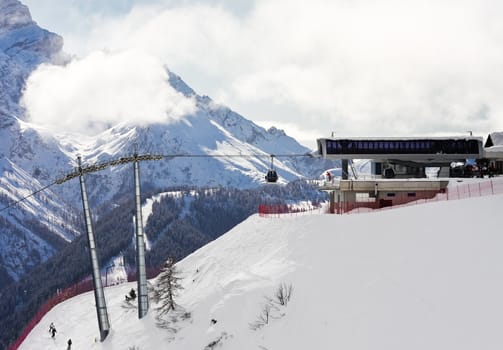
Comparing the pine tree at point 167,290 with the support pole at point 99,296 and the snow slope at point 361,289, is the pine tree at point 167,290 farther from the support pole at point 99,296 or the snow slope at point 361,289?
the support pole at point 99,296

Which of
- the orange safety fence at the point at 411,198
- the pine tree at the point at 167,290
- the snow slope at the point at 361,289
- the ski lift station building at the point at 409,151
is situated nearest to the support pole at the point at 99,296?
the snow slope at the point at 361,289

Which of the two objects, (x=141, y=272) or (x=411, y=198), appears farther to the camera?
(x=411, y=198)

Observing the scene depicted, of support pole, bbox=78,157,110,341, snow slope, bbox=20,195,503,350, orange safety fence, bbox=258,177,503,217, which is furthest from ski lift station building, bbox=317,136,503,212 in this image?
support pole, bbox=78,157,110,341

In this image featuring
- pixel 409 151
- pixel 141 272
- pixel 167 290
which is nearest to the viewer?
pixel 167 290

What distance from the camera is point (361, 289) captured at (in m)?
26.2

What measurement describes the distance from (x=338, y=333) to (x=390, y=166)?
180 ft

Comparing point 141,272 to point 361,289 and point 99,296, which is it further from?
point 361,289

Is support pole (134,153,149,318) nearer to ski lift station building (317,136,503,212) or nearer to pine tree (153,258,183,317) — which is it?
pine tree (153,258,183,317)

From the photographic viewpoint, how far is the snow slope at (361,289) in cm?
2184

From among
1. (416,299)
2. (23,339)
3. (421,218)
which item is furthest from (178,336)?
(23,339)

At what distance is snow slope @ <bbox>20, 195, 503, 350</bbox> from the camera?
21844 millimetres

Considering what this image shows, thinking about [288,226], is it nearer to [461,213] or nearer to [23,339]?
[461,213]

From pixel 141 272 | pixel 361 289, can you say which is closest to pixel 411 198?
pixel 361 289

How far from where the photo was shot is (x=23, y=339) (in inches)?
2031
